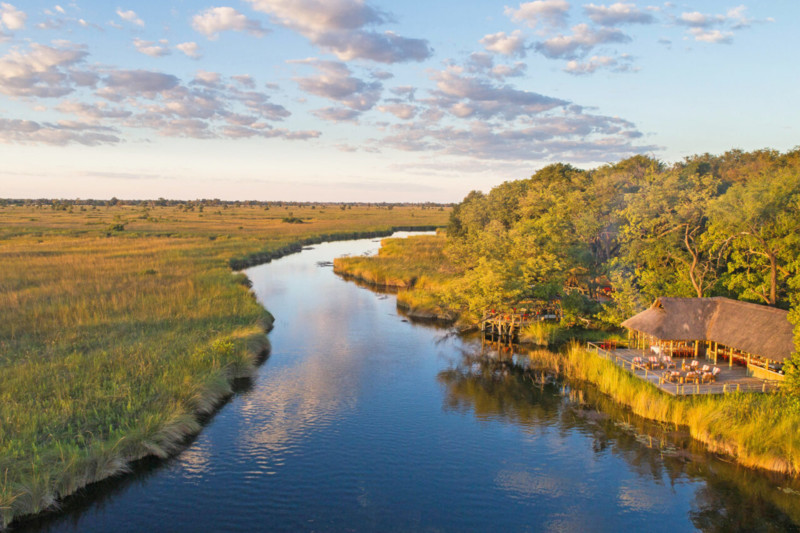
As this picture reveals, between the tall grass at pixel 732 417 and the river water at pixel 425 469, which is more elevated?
the tall grass at pixel 732 417

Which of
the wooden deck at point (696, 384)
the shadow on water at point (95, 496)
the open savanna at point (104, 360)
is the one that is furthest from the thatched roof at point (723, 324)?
the shadow on water at point (95, 496)

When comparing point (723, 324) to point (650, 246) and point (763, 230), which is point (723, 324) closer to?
point (763, 230)

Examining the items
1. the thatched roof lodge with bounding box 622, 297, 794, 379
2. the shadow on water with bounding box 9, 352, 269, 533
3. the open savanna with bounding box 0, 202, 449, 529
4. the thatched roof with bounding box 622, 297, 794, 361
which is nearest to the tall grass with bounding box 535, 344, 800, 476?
the thatched roof lodge with bounding box 622, 297, 794, 379

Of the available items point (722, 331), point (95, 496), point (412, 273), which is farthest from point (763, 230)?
point (412, 273)

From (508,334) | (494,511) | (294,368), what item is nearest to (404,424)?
(494,511)

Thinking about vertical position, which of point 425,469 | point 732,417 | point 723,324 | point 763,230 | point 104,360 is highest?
point 763,230

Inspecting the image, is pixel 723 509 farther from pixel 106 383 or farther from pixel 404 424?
pixel 106 383

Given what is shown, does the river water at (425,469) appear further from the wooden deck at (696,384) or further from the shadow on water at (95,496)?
the wooden deck at (696,384)
